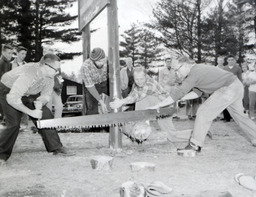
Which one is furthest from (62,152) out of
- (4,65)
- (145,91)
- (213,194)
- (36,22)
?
(36,22)

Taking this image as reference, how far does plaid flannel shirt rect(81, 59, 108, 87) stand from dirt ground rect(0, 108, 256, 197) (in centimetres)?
126

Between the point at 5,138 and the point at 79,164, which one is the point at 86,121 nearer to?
the point at 79,164

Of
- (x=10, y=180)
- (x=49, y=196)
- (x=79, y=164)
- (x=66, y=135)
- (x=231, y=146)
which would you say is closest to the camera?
(x=49, y=196)

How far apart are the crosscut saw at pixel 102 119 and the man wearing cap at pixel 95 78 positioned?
0.61 meters

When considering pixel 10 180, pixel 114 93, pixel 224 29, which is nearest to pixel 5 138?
pixel 10 180

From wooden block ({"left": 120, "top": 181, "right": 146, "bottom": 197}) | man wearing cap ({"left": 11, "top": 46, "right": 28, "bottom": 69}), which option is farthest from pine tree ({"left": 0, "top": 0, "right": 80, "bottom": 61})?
wooden block ({"left": 120, "top": 181, "right": 146, "bottom": 197})

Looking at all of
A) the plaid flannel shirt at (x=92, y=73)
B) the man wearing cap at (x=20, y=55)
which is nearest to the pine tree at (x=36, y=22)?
the man wearing cap at (x=20, y=55)

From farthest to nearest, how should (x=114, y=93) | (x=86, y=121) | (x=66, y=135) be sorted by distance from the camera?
(x=66, y=135) < (x=114, y=93) < (x=86, y=121)

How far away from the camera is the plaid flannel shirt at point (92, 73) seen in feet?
19.6

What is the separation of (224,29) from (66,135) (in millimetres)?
20873

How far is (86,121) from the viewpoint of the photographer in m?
4.92

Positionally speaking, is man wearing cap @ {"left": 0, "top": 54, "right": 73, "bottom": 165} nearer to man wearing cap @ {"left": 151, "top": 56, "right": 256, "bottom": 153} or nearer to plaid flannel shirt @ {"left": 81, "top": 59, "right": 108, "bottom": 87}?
plaid flannel shirt @ {"left": 81, "top": 59, "right": 108, "bottom": 87}

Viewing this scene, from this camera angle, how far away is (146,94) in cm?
583

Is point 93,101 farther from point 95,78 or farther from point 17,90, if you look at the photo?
point 17,90
